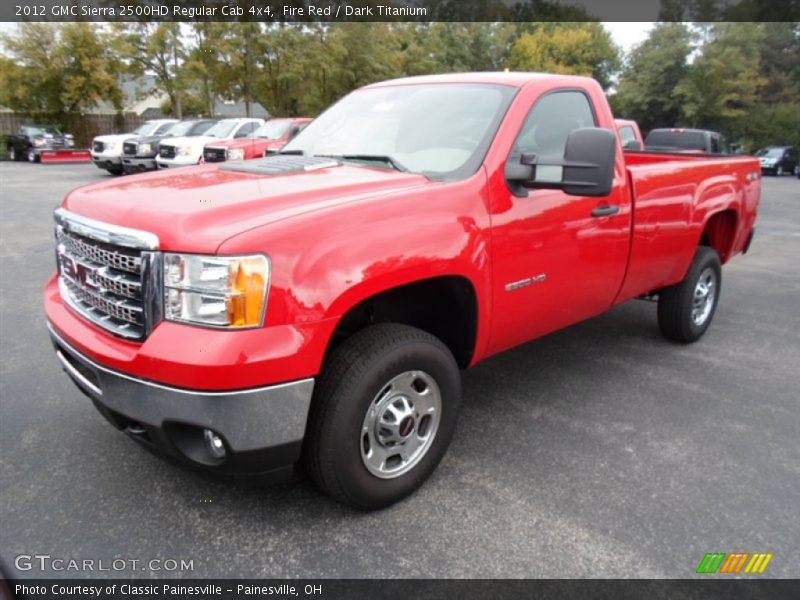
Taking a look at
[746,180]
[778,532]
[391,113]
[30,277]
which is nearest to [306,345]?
[391,113]

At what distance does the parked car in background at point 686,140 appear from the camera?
1570 cm

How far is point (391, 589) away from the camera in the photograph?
8.04 ft

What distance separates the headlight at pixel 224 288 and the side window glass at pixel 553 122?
1671mm

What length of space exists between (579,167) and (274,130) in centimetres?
1337

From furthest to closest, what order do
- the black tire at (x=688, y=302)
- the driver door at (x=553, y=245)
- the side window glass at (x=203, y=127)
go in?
1. the side window glass at (x=203, y=127)
2. the black tire at (x=688, y=302)
3. the driver door at (x=553, y=245)

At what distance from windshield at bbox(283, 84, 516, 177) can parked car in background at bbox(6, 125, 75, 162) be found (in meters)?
27.5

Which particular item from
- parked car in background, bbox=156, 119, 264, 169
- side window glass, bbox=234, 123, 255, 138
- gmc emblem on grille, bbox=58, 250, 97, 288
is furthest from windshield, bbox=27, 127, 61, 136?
gmc emblem on grille, bbox=58, 250, 97, 288

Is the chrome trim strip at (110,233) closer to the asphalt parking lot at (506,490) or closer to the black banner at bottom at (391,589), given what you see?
the asphalt parking lot at (506,490)

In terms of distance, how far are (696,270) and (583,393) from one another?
1507mm

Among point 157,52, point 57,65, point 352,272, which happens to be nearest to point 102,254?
point 352,272

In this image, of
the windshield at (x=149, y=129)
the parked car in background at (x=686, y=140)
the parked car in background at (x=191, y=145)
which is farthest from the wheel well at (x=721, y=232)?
the windshield at (x=149, y=129)

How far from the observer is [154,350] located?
2314mm

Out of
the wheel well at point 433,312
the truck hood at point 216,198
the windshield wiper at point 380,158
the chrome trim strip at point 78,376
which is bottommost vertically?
the chrome trim strip at point 78,376

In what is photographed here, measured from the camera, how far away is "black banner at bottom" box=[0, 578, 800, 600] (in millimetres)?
2412
